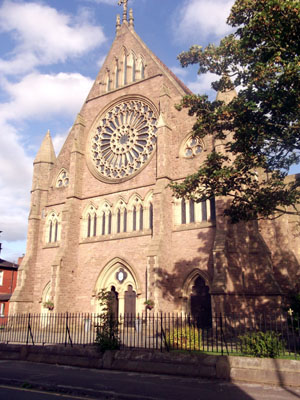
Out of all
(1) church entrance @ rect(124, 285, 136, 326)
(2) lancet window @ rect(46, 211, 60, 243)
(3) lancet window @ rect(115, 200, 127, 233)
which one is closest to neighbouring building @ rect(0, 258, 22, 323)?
(2) lancet window @ rect(46, 211, 60, 243)

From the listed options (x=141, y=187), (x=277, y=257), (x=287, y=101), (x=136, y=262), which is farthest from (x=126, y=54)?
(x=287, y=101)

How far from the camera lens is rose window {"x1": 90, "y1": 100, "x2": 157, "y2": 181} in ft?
90.1

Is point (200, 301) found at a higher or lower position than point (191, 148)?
lower

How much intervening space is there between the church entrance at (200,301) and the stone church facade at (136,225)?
0.06 metres

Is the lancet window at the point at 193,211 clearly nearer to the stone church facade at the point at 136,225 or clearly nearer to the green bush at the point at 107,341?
the stone church facade at the point at 136,225


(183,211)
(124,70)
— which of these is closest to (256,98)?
(183,211)

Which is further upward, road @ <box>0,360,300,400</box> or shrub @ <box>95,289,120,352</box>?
shrub @ <box>95,289,120,352</box>

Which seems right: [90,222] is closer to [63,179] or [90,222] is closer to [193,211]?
[63,179]

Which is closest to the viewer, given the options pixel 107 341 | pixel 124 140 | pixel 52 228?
pixel 107 341

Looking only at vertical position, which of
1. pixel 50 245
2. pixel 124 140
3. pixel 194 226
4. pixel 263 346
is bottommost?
pixel 263 346

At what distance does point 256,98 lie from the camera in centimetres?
1299

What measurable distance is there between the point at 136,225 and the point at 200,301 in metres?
6.92

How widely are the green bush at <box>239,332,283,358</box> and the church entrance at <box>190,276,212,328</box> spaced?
36.5 ft

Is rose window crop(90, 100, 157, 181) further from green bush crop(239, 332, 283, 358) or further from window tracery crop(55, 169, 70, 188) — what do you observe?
green bush crop(239, 332, 283, 358)
